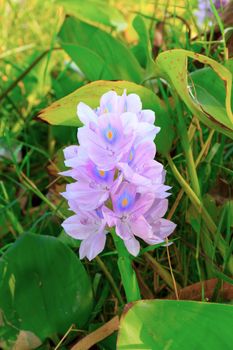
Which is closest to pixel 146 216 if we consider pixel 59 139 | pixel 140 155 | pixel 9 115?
pixel 140 155

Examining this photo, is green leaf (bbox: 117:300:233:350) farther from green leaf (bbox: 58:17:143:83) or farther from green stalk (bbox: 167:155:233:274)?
green leaf (bbox: 58:17:143:83)

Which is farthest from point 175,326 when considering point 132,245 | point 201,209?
point 201,209

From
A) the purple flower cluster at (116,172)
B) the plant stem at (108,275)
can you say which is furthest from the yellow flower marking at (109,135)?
the plant stem at (108,275)

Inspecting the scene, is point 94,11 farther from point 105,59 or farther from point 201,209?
point 201,209

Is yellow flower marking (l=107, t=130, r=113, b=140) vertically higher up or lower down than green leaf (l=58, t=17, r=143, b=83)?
higher up

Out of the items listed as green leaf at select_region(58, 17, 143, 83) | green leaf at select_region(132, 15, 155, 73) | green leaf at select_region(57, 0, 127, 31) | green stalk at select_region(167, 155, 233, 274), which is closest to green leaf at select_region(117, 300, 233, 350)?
green stalk at select_region(167, 155, 233, 274)
